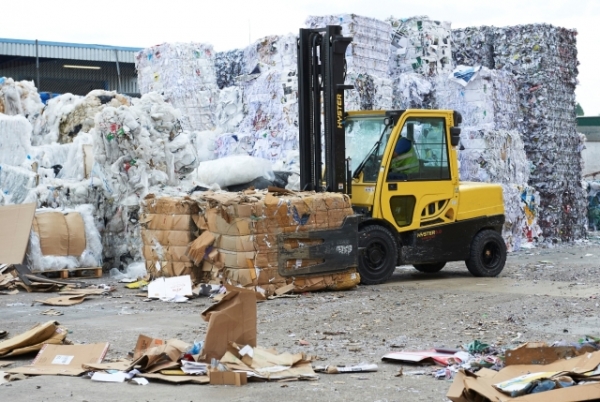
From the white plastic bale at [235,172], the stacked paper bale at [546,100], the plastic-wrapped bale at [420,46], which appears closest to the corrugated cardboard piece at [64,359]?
the white plastic bale at [235,172]

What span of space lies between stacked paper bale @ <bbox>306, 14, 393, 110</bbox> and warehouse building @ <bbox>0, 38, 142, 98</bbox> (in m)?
14.1

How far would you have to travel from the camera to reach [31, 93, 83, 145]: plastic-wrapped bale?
13781mm

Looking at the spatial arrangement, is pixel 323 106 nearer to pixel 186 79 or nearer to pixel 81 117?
pixel 81 117

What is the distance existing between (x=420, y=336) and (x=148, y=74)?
30.7 ft

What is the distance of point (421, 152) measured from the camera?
1055cm

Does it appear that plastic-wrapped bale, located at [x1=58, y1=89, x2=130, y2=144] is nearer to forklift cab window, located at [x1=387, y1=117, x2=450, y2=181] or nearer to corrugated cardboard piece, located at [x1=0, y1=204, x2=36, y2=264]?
corrugated cardboard piece, located at [x1=0, y1=204, x2=36, y2=264]

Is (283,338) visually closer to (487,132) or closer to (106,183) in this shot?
(106,183)

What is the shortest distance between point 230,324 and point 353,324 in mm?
2125

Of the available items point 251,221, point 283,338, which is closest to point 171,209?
point 251,221

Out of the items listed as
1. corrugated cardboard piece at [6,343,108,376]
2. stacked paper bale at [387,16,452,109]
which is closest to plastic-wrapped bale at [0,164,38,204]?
stacked paper bale at [387,16,452,109]

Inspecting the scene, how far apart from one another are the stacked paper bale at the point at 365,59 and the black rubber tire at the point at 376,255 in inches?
137

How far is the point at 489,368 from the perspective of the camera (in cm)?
570

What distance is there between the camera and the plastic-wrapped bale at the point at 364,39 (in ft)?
44.9

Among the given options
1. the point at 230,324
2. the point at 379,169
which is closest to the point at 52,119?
the point at 379,169
